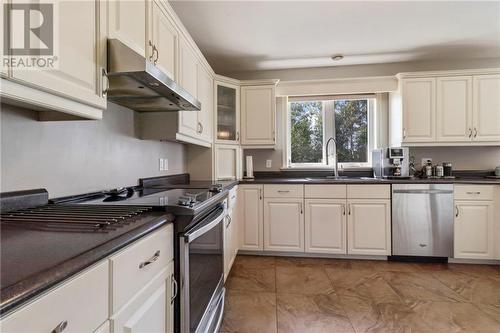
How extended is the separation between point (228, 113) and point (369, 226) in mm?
2089

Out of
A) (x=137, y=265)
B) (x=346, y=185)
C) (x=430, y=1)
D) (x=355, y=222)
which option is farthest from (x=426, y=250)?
(x=137, y=265)

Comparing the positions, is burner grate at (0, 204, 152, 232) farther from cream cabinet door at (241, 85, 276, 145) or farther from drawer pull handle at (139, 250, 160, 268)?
cream cabinet door at (241, 85, 276, 145)

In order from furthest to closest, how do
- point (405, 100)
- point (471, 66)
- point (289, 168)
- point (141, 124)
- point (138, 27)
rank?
point (289, 168), point (471, 66), point (405, 100), point (141, 124), point (138, 27)

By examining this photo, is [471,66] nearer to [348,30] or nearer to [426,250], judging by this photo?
[348,30]

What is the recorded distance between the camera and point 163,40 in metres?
1.68

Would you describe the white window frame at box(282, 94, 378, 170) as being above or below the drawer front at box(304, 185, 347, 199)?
above

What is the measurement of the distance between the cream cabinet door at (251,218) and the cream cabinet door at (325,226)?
0.53 meters

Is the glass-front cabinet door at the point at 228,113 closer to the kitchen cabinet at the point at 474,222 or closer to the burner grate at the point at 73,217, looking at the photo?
the burner grate at the point at 73,217

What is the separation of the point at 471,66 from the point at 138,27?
3955 mm

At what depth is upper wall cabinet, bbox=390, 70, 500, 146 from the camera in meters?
2.91

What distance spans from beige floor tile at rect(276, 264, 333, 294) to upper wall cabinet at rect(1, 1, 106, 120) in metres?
1.98

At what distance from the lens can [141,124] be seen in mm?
2016

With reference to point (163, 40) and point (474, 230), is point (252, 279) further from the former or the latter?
point (474, 230)

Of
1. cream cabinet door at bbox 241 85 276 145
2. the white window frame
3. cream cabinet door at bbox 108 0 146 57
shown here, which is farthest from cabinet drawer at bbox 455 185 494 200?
cream cabinet door at bbox 108 0 146 57
